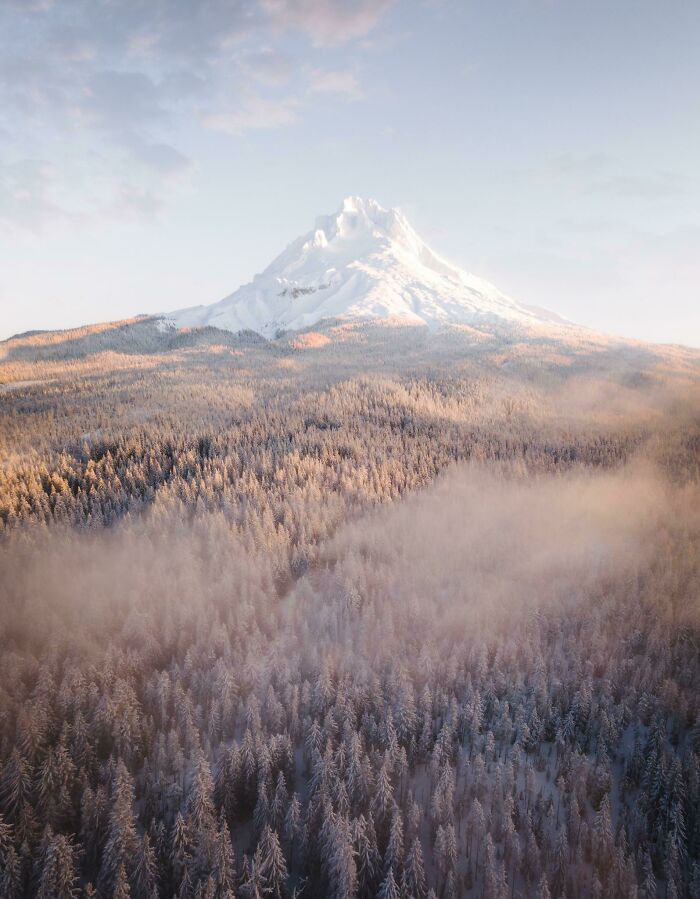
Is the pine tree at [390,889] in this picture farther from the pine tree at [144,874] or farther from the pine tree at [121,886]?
the pine tree at [121,886]

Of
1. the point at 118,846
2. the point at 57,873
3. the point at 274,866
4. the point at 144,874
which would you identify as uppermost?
the point at 57,873

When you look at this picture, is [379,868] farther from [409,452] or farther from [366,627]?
[409,452]

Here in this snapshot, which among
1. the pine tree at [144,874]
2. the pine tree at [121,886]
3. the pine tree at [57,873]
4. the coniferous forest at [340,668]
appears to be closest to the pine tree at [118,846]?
the coniferous forest at [340,668]

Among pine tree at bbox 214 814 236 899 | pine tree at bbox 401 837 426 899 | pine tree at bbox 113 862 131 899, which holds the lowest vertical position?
pine tree at bbox 401 837 426 899

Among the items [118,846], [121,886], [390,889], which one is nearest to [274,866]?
[390,889]

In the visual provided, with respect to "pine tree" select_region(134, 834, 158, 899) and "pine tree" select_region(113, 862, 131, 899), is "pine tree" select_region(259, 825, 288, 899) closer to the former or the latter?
"pine tree" select_region(134, 834, 158, 899)

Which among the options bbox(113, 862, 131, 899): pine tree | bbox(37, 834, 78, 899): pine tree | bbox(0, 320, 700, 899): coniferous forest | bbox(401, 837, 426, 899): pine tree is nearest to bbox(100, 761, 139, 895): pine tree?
bbox(0, 320, 700, 899): coniferous forest

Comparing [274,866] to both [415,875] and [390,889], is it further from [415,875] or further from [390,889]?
[415,875]

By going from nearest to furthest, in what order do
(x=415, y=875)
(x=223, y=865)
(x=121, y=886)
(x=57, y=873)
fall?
1. (x=121, y=886)
2. (x=57, y=873)
3. (x=223, y=865)
4. (x=415, y=875)
